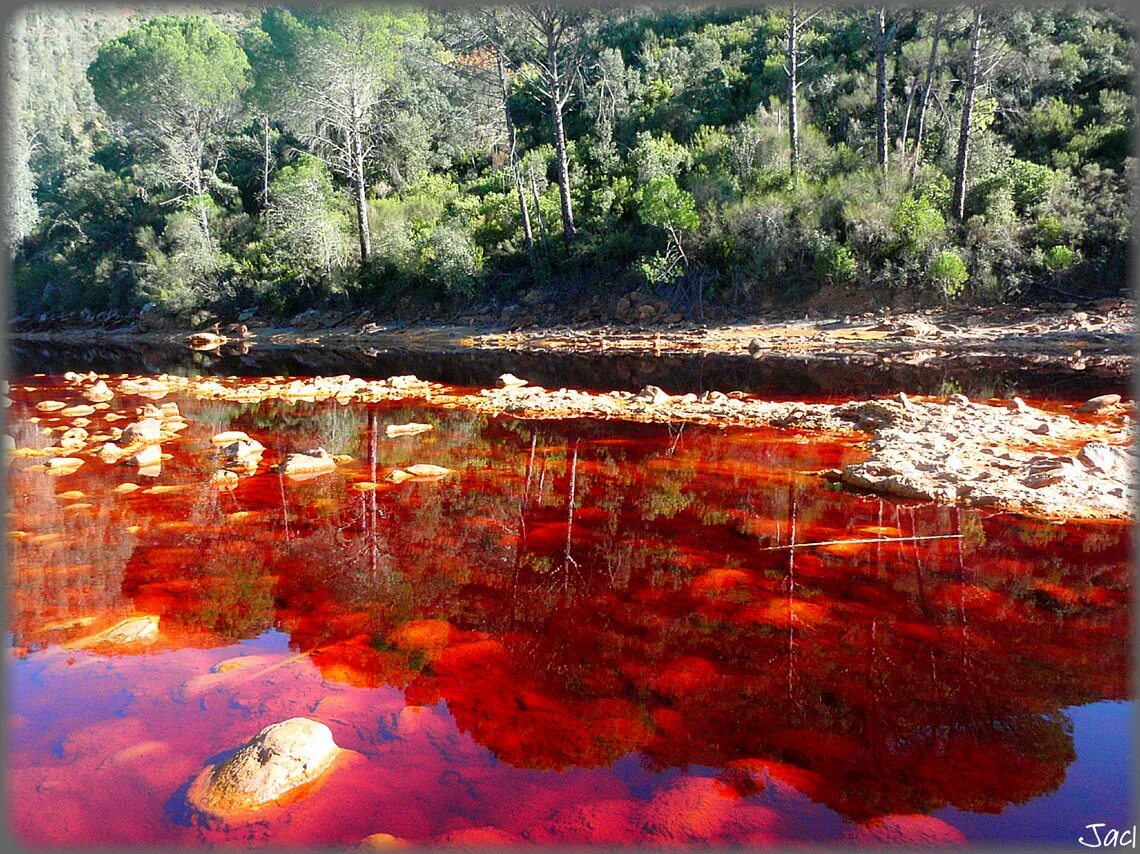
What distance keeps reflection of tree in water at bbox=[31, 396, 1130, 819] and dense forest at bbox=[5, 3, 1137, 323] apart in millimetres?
14140

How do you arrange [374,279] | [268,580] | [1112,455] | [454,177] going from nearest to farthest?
1. [268,580]
2. [1112,455]
3. [374,279]
4. [454,177]

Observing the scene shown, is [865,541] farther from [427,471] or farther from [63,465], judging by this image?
[63,465]

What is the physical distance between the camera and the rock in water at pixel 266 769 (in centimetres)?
278

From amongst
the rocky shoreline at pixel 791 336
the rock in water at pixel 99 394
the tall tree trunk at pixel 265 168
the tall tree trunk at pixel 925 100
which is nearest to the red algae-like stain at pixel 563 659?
the rock in water at pixel 99 394

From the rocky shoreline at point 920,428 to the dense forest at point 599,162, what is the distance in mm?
9808

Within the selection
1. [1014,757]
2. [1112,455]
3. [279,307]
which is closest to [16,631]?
[1014,757]

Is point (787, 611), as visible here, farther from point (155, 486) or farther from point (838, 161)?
point (838, 161)

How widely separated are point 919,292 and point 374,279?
1808cm

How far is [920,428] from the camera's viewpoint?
7797 mm

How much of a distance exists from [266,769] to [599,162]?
83.1 ft

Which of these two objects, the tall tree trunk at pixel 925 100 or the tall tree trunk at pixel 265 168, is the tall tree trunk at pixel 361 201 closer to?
the tall tree trunk at pixel 265 168

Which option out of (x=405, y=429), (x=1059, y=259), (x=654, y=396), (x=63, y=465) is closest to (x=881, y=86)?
(x=1059, y=259)

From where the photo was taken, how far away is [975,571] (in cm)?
462

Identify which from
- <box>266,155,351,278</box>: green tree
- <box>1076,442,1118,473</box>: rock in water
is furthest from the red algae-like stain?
<box>266,155,351,278</box>: green tree
